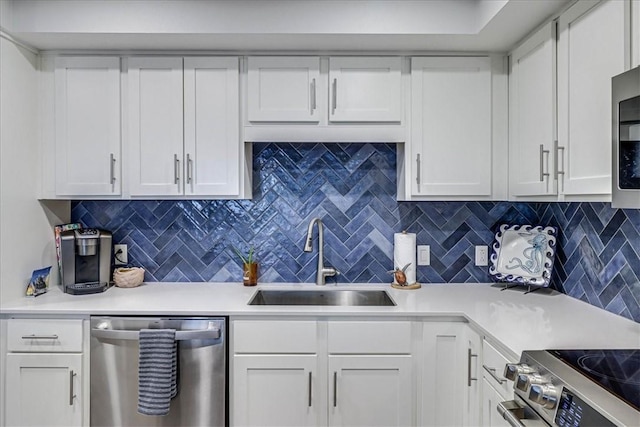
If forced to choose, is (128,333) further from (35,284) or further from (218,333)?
(35,284)

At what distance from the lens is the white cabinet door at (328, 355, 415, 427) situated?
6.44 ft

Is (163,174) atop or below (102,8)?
below

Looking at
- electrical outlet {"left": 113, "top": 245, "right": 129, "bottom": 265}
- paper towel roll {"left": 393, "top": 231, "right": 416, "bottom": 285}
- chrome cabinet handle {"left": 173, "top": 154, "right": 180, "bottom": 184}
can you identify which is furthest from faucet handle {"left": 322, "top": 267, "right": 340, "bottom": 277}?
electrical outlet {"left": 113, "top": 245, "right": 129, "bottom": 265}

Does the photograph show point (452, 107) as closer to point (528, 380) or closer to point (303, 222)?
point (303, 222)

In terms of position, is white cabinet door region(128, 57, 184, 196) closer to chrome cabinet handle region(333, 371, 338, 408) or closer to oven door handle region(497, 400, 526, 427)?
chrome cabinet handle region(333, 371, 338, 408)

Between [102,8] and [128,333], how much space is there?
1561 millimetres

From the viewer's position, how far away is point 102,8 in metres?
2.07

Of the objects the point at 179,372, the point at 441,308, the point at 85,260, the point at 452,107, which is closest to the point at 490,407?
the point at 441,308

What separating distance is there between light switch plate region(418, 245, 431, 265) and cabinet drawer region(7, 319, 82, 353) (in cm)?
184

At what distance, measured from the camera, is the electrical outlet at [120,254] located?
2.57 meters

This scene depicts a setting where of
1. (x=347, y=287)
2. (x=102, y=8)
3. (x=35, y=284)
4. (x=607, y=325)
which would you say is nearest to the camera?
(x=607, y=325)

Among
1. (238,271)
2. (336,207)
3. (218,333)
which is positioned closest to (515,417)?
(218,333)

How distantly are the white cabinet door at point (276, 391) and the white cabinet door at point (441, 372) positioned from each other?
488 mm

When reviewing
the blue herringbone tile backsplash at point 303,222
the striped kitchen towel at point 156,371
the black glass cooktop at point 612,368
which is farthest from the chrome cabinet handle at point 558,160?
the striped kitchen towel at point 156,371
